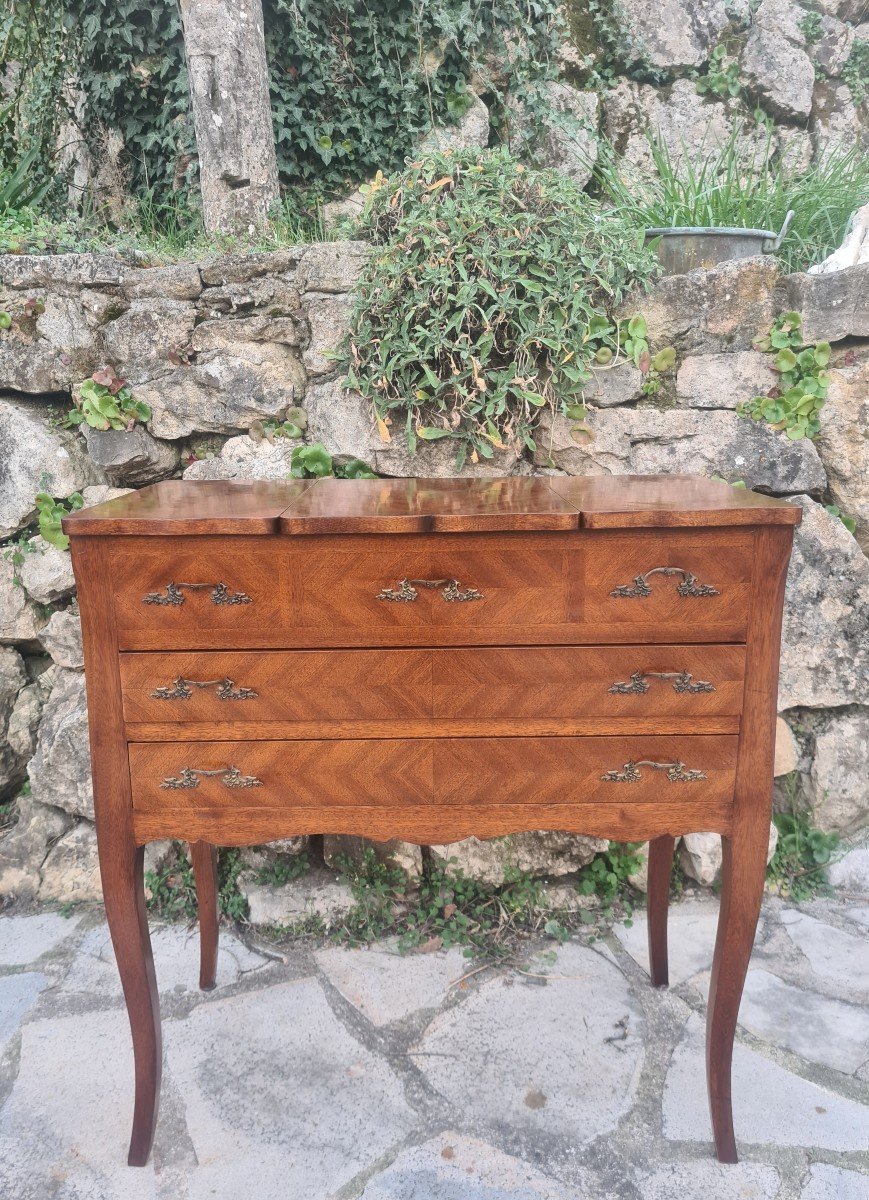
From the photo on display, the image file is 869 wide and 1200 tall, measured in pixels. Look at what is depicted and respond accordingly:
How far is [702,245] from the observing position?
89.6 inches

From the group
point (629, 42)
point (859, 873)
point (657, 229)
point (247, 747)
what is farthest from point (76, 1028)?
point (629, 42)

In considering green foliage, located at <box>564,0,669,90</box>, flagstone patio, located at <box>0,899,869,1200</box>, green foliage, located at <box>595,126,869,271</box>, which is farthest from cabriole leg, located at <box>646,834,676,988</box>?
green foliage, located at <box>564,0,669,90</box>

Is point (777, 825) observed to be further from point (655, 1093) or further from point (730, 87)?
point (730, 87)

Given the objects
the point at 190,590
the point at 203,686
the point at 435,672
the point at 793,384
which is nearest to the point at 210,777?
the point at 203,686

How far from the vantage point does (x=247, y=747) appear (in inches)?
55.4

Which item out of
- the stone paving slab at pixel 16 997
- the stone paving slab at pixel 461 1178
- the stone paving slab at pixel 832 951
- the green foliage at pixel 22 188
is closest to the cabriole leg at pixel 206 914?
the stone paving slab at pixel 16 997

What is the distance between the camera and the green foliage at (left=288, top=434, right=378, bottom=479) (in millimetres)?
2236

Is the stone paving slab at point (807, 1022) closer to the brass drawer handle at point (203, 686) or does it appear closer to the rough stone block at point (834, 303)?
the brass drawer handle at point (203, 686)

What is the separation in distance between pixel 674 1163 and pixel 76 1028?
1439 millimetres

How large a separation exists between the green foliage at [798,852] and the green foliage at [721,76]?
3.54 m

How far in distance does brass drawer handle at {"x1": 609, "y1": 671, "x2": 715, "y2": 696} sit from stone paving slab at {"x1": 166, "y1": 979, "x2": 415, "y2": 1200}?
1.08 metres

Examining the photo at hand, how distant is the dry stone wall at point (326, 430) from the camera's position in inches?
87.3

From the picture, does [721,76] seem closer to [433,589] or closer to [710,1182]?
[433,589]

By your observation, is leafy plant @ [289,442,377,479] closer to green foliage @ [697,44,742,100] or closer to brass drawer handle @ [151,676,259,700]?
brass drawer handle @ [151,676,259,700]
